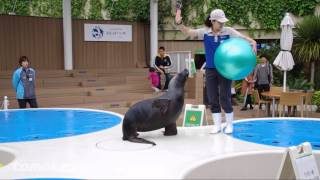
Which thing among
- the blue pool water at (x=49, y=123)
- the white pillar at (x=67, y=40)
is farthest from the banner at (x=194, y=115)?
the white pillar at (x=67, y=40)

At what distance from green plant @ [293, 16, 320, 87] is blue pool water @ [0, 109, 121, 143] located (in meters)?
8.15

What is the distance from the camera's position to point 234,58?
17.1 ft

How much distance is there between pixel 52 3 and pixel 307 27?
12.5 metres

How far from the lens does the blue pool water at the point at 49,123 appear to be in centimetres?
633

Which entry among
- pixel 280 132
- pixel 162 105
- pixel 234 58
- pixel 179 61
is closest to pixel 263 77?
pixel 280 132

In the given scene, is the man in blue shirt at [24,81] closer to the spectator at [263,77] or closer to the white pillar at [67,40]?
the white pillar at [67,40]

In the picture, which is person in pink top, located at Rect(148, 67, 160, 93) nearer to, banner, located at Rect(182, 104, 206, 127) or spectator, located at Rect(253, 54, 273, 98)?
spectator, located at Rect(253, 54, 273, 98)

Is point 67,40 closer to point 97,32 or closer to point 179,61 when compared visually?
point 97,32

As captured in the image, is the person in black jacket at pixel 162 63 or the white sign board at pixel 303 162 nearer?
the white sign board at pixel 303 162

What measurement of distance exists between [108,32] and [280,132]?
12.0m

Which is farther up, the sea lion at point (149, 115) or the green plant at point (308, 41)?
the green plant at point (308, 41)

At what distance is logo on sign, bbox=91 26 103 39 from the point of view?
56.0 feet

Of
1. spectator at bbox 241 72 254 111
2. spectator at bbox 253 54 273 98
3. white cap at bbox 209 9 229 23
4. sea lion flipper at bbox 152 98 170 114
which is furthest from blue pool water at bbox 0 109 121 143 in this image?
spectator at bbox 241 72 254 111

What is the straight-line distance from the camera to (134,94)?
45.2 feet
